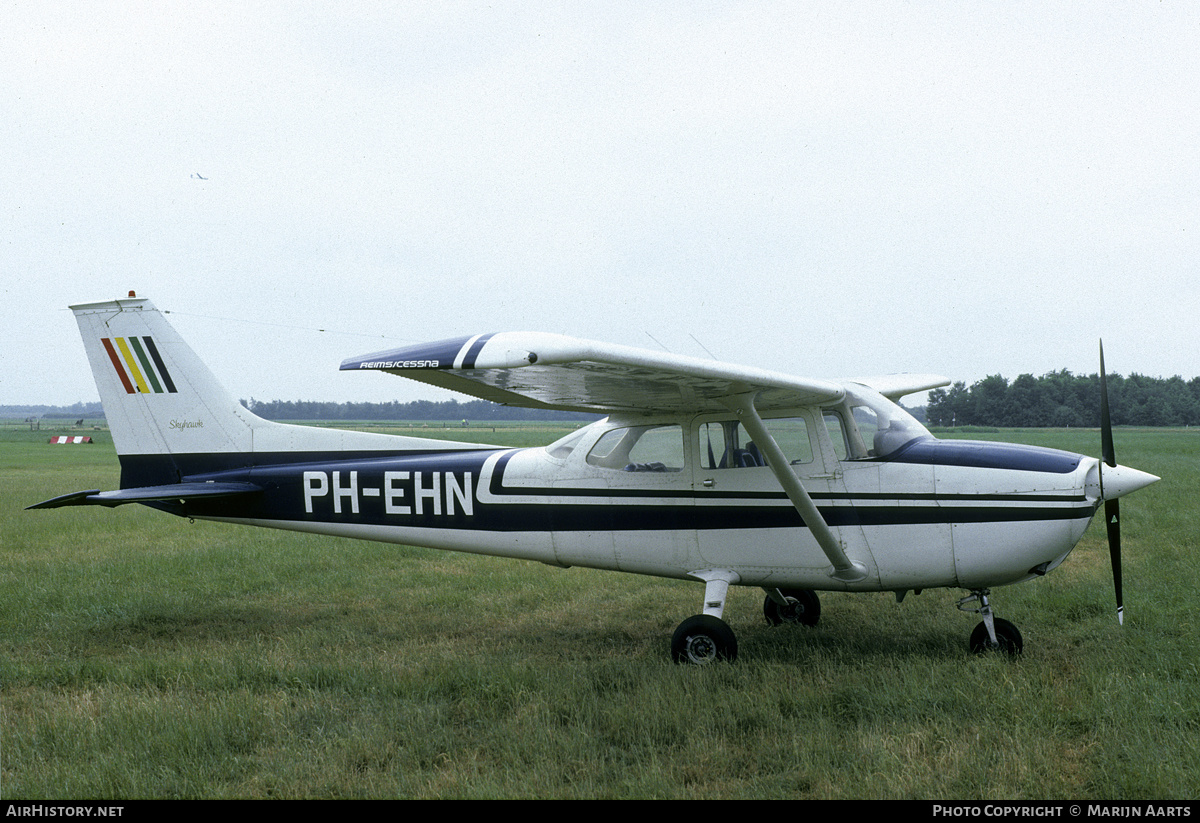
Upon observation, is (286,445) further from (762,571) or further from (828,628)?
(828,628)

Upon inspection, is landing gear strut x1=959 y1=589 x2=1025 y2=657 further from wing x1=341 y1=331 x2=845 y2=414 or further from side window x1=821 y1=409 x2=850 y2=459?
wing x1=341 y1=331 x2=845 y2=414

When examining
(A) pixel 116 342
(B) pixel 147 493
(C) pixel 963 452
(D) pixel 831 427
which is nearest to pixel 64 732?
(B) pixel 147 493

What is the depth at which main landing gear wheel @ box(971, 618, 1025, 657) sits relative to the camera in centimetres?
624

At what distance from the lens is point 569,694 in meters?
5.27

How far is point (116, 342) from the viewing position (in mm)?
7906

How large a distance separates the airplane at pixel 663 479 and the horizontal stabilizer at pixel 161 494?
0.03m

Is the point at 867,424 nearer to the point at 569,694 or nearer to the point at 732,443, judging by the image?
the point at 732,443

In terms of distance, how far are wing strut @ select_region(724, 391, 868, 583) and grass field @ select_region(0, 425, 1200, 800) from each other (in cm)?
84

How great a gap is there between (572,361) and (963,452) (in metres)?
3.49

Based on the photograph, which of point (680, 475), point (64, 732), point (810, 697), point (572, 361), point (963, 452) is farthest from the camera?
point (680, 475)

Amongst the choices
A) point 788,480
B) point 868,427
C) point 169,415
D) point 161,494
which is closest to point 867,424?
point 868,427

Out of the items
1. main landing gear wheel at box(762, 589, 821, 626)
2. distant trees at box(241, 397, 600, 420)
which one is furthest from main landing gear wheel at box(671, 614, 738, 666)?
distant trees at box(241, 397, 600, 420)

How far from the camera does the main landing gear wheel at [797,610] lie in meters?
7.66

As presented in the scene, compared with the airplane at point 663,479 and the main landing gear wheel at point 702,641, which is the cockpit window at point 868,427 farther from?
the main landing gear wheel at point 702,641
